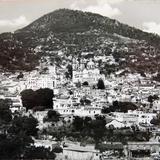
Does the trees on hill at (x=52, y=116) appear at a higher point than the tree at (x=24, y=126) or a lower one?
higher

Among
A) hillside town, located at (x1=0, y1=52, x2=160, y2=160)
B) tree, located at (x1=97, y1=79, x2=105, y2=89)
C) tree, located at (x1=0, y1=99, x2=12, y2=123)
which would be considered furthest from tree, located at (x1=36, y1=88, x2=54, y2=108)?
tree, located at (x1=97, y1=79, x2=105, y2=89)

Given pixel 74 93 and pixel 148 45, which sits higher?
pixel 148 45

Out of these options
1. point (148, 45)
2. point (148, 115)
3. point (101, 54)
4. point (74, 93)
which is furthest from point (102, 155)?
point (148, 45)

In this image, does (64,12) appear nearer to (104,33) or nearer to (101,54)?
(104,33)

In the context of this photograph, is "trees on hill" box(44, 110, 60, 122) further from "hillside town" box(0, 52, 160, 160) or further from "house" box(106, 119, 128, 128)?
"house" box(106, 119, 128, 128)

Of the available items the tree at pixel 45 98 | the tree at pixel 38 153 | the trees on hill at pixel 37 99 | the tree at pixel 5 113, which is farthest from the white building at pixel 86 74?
the tree at pixel 38 153

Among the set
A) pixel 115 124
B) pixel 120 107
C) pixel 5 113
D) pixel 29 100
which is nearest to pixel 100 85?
pixel 120 107

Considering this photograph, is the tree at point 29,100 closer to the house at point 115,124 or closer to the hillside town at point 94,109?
the hillside town at point 94,109
